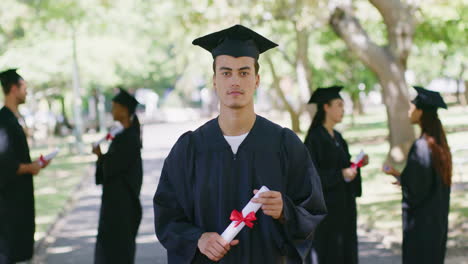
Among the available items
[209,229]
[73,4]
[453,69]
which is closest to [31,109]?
[73,4]

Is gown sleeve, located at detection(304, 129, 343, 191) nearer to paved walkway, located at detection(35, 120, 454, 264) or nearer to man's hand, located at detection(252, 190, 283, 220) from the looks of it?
paved walkway, located at detection(35, 120, 454, 264)

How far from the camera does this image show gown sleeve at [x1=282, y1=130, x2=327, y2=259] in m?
3.79

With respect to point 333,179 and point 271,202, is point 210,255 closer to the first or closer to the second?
point 271,202

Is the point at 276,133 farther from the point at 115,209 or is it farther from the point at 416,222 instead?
the point at 115,209

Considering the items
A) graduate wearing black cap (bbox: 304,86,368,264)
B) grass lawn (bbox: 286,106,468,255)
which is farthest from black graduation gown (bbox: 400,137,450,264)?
grass lawn (bbox: 286,106,468,255)

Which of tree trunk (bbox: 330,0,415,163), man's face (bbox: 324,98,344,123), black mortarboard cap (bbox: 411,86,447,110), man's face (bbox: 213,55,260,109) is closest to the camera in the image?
man's face (bbox: 213,55,260,109)

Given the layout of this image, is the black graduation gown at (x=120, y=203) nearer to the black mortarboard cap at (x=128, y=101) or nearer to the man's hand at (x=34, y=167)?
the black mortarboard cap at (x=128, y=101)

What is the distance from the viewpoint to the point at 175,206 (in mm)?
3893

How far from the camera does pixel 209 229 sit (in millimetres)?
3816

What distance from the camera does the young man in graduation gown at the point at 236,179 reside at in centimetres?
377

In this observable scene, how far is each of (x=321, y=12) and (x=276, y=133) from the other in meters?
13.9

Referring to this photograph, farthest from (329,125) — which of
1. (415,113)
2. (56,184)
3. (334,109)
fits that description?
(56,184)

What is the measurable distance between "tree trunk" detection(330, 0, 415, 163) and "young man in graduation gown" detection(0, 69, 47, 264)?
11814 mm

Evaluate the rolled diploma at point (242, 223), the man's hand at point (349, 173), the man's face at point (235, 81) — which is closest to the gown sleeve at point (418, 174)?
the man's hand at point (349, 173)
